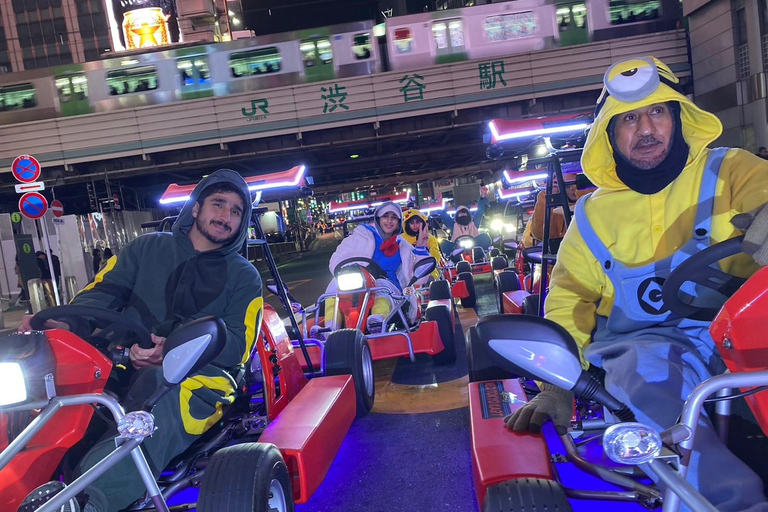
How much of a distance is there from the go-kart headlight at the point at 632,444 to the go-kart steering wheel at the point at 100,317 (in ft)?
5.89

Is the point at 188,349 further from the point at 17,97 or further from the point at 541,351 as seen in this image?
the point at 17,97

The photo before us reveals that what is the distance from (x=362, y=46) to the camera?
831 inches

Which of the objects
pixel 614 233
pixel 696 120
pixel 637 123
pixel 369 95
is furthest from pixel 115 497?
pixel 369 95

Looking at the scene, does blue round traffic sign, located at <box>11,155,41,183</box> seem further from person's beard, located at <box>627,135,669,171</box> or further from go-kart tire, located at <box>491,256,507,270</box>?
person's beard, located at <box>627,135,669,171</box>

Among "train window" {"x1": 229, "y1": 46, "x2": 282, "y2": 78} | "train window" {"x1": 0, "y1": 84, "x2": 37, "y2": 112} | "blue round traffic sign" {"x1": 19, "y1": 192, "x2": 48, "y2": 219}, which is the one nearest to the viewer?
"blue round traffic sign" {"x1": 19, "y1": 192, "x2": 48, "y2": 219}

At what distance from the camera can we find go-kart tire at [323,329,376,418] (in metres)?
3.62

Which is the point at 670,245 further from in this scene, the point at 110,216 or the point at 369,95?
the point at 110,216

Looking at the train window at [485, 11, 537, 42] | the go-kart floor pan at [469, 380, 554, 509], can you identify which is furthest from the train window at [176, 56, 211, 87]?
the go-kart floor pan at [469, 380, 554, 509]

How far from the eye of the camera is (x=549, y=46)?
69.9 ft

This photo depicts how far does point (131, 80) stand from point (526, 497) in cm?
2442

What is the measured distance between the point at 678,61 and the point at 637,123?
864 inches

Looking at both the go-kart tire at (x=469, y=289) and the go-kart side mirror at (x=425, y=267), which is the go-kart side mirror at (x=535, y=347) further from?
the go-kart tire at (x=469, y=289)

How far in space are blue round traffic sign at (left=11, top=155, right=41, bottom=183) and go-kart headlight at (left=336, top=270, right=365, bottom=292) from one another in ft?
20.6

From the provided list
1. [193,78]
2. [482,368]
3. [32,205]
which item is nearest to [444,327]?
[482,368]
